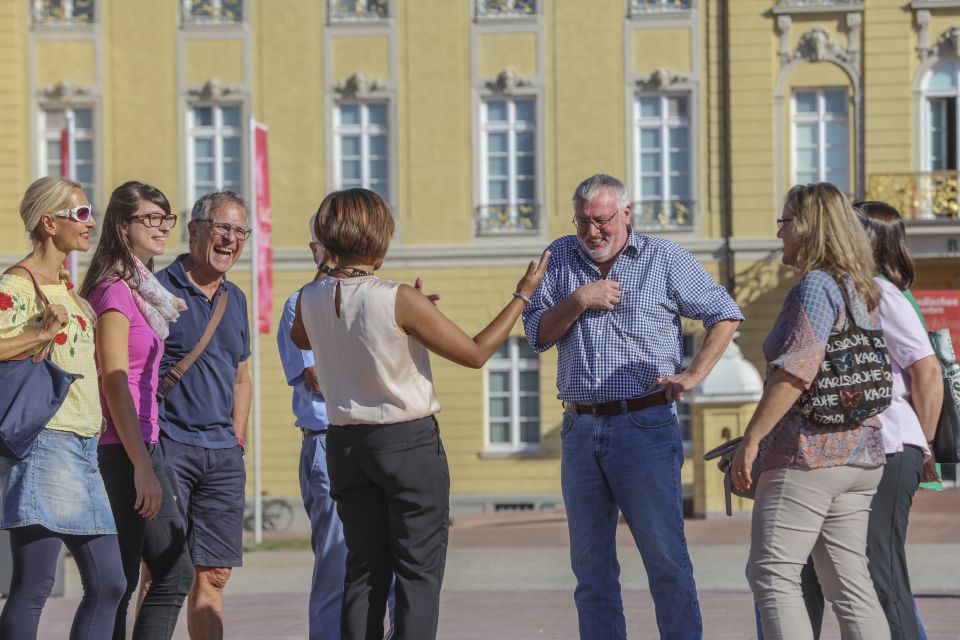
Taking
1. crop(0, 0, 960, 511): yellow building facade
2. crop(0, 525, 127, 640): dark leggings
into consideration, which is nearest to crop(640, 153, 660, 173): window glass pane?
crop(0, 0, 960, 511): yellow building facade

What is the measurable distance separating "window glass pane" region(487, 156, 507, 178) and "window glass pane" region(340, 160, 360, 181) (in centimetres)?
232

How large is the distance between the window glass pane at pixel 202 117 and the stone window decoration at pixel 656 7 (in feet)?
24.8

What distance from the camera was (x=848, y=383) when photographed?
19.9 feet

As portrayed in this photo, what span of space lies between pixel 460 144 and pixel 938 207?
818 centimetres

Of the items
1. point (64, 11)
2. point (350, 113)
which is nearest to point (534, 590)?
point (350, 113)

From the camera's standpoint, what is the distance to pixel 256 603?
11.9m

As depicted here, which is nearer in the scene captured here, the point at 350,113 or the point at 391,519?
the point at 391,519

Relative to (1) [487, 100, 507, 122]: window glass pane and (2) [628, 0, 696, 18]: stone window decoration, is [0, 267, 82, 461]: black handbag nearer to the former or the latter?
(1) [487, 100, 507, 122]: window glass pane

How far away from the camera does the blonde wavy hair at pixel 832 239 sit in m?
6.16

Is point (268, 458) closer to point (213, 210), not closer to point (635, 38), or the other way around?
point (635, 38)

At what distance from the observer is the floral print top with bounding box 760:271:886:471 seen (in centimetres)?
604

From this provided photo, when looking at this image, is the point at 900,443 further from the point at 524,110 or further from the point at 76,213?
the point at 524,110

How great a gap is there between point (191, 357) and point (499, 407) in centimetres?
2332

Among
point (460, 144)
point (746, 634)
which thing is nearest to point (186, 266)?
point (746, 634)
